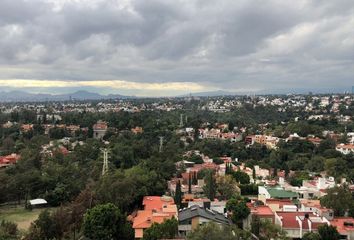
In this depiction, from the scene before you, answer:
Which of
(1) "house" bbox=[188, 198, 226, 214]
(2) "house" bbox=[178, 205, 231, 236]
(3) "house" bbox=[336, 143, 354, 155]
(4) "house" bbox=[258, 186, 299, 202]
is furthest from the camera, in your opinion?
(3) "house" bbox=[336, 143, 354, 155]

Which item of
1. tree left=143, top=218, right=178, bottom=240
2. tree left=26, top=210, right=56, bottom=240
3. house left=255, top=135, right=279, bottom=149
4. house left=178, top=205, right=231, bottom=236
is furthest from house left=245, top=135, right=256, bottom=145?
tree left=26, top=210, right=56, bottom=240

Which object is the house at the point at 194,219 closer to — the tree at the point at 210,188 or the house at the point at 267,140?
the tree at the point at 210,188

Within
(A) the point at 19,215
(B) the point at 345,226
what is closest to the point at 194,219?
(B) the point at 345,226

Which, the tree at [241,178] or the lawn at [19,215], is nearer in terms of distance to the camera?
the lawn at [19,215]

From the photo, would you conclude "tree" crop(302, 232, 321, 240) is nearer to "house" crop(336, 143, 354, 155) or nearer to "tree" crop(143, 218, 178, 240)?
"tree" crop(143, 218, 178, 240)

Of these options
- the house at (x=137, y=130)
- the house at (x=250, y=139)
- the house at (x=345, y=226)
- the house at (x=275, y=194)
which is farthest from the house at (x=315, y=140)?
the house at (x=345, y=226)

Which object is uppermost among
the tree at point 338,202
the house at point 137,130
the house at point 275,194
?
the tree at point 338,202

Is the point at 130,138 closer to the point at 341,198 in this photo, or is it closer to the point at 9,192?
the point at 9,192

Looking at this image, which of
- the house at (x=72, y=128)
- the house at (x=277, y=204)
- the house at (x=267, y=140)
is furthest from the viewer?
the house at (x=72, y=128)
